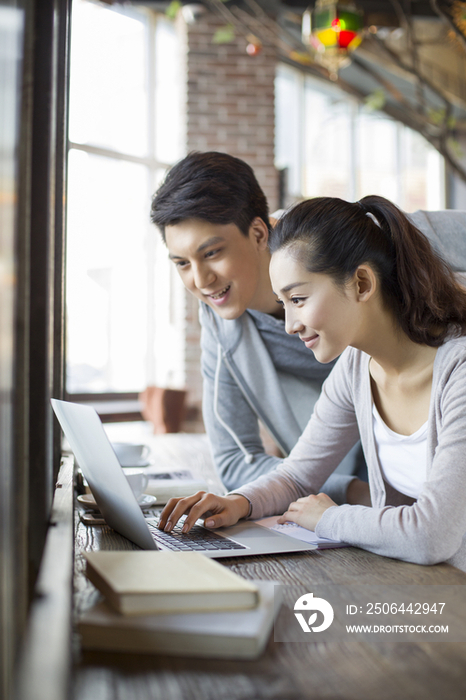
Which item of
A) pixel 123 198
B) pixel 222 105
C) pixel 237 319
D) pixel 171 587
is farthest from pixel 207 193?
pixel 123 198

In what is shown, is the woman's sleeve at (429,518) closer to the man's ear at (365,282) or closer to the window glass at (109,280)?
the man's ear at (365,282)

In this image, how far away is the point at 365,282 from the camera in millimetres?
1187

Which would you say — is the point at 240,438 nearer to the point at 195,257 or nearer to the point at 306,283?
the point at 195,257

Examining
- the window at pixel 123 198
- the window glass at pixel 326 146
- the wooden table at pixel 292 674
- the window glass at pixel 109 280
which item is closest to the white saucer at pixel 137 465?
the wooden table at pixel 292 674

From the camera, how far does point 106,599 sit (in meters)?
0.62

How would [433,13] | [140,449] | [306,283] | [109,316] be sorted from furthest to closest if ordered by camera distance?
[109,316], [433,13], [140,449], [306,283]

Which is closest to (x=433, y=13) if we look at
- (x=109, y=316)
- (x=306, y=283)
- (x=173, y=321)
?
(x=173, y=321)

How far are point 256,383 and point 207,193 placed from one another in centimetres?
53

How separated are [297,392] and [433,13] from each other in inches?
177

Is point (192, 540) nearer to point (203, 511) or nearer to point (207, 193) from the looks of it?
point (203, 511)

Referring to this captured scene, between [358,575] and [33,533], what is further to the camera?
[358,575]

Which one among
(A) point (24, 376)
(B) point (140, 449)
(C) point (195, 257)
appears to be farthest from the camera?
(B) point (140, 449)

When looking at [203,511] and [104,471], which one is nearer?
[104,471]

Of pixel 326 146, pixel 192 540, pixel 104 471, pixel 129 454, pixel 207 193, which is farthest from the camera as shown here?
pixel 326 146
